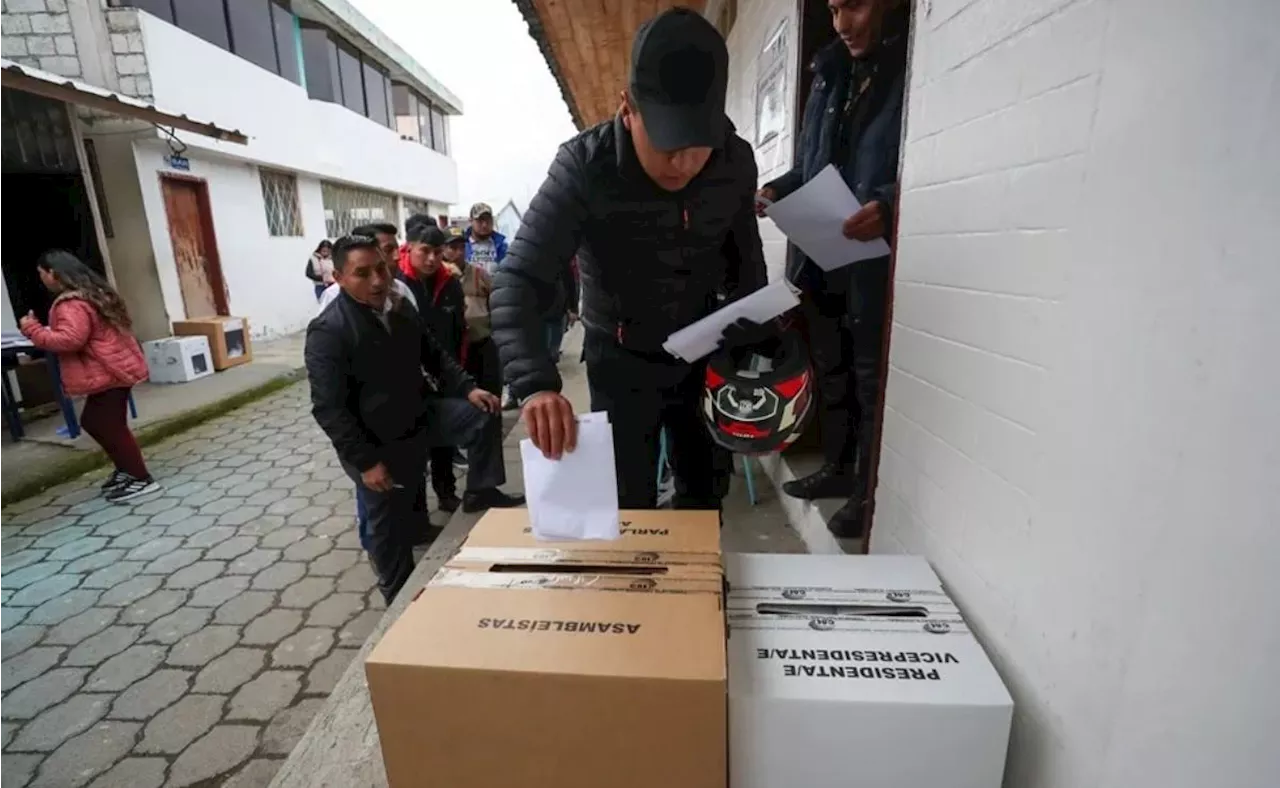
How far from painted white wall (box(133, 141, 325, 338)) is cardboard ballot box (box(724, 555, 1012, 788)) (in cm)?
892

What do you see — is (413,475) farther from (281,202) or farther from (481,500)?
(281,202)

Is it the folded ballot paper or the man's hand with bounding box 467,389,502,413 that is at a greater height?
the folded ballot paper

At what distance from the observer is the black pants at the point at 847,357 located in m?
1.92

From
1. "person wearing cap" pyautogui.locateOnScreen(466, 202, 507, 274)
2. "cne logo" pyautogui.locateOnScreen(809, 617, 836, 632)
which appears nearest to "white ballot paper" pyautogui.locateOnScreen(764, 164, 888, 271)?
"cne logo" pyautogui.locateOnScreen(809, 617, 836, 632)

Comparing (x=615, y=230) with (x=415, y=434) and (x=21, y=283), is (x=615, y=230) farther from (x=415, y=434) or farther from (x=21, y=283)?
(x=21, y=283)

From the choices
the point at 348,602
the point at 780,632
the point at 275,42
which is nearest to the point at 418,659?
the point at 780,632

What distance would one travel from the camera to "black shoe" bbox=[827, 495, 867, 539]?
2.01 meters

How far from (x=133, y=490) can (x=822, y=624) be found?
14.9ft

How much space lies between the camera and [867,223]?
1.69 meters

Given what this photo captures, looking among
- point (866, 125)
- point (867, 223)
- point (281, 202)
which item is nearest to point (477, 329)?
point (866, 125)

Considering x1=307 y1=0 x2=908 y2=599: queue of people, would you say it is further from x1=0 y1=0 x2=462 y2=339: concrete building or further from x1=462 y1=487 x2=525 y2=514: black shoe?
x1=0 y1=0 x2=462 y2=339: concrete building

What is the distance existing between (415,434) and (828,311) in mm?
1799

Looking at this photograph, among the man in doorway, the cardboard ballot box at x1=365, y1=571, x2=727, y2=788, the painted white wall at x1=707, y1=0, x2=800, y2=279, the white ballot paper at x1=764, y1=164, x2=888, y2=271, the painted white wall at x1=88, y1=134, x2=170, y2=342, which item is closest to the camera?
the cardboard ballot box at x1=365, y1=571, x2=727, y2=788

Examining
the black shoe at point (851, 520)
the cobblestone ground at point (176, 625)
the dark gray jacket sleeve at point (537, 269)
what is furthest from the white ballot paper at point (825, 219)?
the cobblestone ground at point (176, 625)
